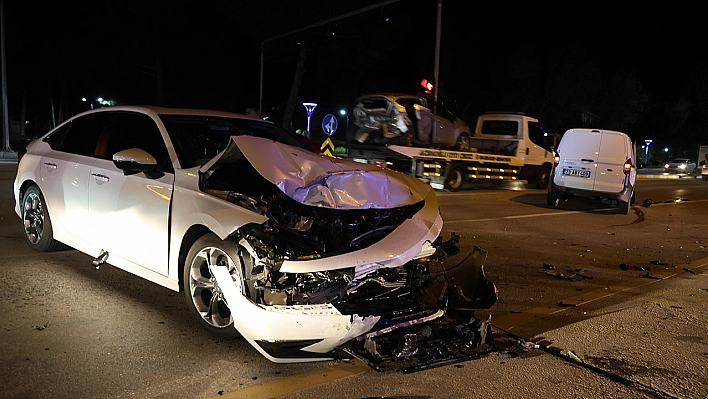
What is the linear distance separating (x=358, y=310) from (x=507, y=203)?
12293mm

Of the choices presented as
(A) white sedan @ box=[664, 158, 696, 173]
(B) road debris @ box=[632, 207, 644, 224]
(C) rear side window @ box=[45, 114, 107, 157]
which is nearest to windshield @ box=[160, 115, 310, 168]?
(C) rear side window @ box=[45, 114, 107, 157]

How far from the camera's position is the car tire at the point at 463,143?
1933 cm

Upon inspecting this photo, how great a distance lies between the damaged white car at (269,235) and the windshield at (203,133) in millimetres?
15

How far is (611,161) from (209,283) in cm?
1189

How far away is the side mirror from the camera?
4969mm

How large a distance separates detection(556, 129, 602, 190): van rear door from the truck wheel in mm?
4458

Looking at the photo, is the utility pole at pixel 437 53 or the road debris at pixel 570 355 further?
the utility pole at pixel 437 53

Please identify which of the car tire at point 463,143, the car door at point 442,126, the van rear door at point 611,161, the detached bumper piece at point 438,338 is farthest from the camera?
the car tire at point 463,143

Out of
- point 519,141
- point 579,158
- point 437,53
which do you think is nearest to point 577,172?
point 579,158

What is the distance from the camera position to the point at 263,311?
3832 mm

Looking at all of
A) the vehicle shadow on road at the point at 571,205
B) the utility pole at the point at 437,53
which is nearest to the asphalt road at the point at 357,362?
the vehicle shadow on road at the point at 571,205

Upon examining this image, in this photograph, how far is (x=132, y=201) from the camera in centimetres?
523

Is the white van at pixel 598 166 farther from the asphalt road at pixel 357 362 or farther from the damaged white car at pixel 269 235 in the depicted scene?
the damaged white car at pixel 269 235

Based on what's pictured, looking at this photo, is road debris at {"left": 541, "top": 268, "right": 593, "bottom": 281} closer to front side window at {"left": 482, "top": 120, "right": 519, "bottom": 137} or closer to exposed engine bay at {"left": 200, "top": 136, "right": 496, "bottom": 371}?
exposed engine bay at {"left": 200, "top": 136, "right": 496, "bottom": 371}
